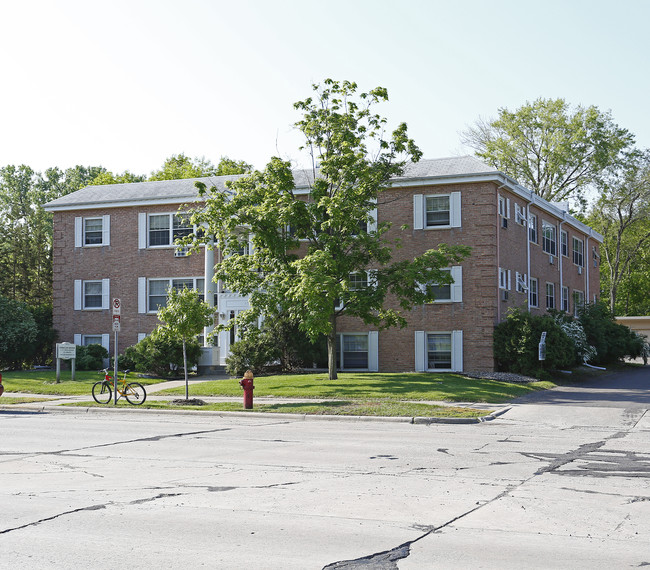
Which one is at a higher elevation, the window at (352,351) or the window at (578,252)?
the window at (578,252)

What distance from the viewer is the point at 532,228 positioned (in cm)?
3719

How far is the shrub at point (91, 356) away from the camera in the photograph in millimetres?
34375

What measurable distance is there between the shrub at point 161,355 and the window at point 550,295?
17.4m

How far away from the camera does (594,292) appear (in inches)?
1962

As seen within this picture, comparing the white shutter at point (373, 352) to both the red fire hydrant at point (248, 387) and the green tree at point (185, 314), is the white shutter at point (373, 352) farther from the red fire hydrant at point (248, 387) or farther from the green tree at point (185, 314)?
the red fire hydrant at point (248, 387)

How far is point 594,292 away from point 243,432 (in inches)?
1508

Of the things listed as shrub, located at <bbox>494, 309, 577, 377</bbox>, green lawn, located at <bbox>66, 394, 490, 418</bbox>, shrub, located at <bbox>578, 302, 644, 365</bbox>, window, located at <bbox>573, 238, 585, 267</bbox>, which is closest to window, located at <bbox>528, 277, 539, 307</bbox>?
shrub, located at <bbox>578, 302, 644, 365</bbox>

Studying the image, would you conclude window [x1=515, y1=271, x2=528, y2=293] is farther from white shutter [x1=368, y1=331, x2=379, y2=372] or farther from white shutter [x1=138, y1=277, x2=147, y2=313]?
white shutter [x1=138, y1=277, x2=147, y2=313]

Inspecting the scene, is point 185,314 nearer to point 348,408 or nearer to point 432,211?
point 348,408

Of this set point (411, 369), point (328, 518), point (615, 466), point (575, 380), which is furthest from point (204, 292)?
point (328, 518)

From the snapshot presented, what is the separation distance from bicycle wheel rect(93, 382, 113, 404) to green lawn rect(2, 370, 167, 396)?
2.22m

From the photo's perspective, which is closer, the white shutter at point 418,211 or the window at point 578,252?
the white shutter at point 418,211

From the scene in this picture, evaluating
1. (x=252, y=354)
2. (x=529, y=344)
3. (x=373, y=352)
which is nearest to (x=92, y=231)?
(x=252, y=354)

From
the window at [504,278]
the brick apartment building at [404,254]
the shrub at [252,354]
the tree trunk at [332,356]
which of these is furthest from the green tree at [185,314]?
the window at [504,278]
